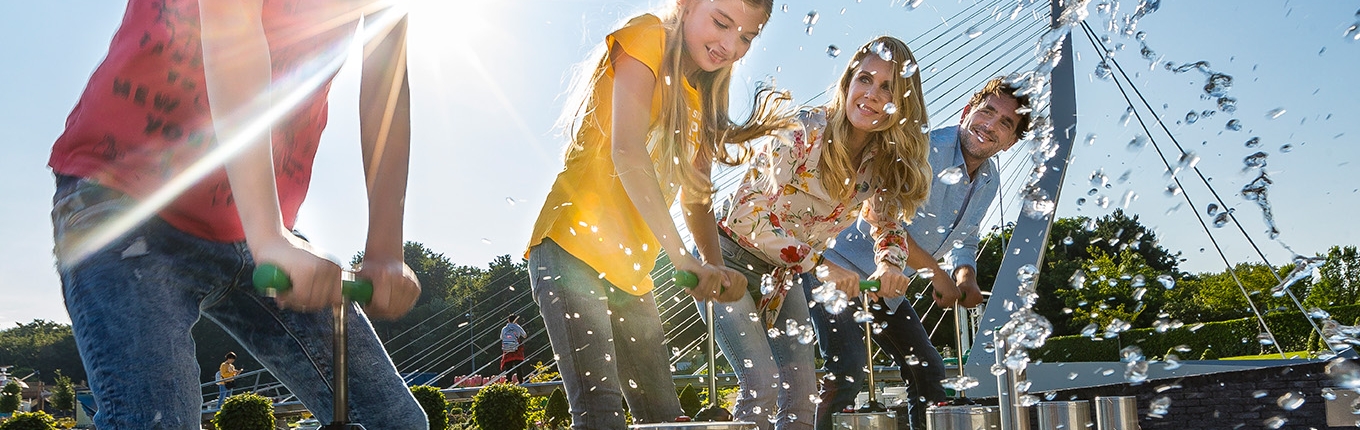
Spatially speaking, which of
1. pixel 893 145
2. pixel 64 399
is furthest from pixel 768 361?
pixel 64 399

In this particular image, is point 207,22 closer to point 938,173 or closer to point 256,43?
point 256,43

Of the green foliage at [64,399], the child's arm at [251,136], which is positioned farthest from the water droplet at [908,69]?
the green foliage at [64,399]

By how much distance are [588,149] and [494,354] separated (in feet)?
96.4

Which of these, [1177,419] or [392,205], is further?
[1177,419]

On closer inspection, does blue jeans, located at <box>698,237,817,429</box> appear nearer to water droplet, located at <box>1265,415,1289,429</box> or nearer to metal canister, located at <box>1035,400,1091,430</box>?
metal canister, located at <box>1035,400,1091,430</box>

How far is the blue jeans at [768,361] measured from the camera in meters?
2.70

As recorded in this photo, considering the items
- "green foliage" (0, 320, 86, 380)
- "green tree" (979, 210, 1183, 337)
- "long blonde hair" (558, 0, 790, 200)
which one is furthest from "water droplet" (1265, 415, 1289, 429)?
"green foliage" (0, 320, 86, 380)

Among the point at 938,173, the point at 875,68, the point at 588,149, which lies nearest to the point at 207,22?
the point at 588,149

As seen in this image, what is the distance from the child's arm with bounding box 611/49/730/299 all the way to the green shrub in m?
8.84

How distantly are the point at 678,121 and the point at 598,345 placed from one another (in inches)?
23.2

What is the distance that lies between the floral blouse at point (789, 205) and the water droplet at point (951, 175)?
0.76 m

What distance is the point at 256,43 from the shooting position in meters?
1.39

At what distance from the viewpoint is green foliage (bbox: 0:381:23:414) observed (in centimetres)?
2706

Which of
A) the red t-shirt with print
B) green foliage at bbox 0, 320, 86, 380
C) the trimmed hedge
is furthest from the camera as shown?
green foliage at bbox 0, 320, 86, 380
